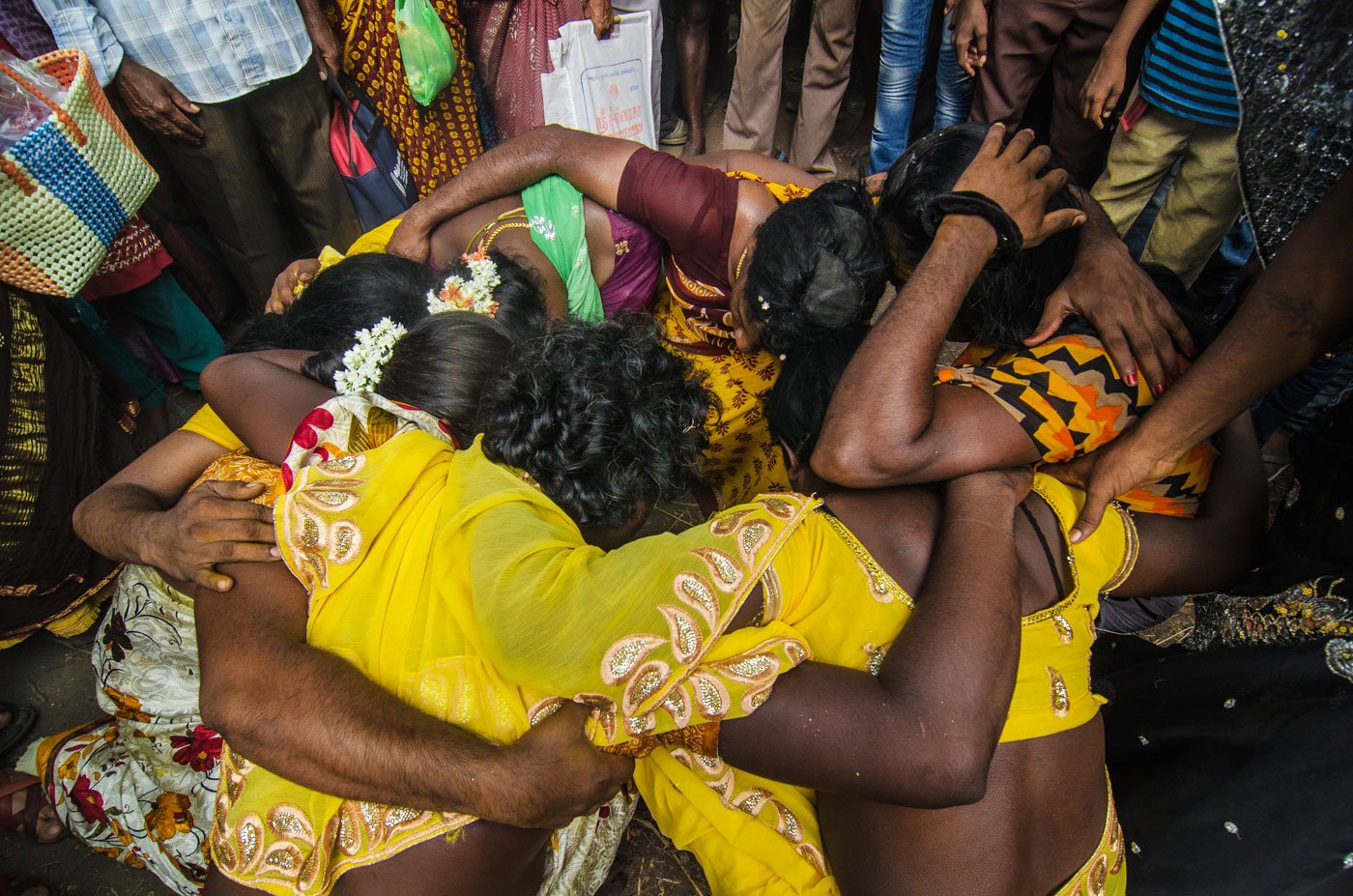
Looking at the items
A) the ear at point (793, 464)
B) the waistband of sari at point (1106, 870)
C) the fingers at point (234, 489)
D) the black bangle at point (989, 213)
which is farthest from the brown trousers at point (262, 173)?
the waistband of sari at point (1106, 870)

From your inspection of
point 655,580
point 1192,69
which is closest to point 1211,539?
point 655,580

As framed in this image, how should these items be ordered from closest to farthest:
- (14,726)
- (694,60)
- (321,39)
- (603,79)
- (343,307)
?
1. (343,307)
2. (14,726)
3. (321,39)
4. (603,79)
5. (694,60)

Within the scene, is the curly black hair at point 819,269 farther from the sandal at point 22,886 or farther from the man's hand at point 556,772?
the sandal at point 22,886

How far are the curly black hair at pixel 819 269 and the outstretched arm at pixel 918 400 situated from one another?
1.18ft

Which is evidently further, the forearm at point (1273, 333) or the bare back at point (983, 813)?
the bare back at point (983, 813)

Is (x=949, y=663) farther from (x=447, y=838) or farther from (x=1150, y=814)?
(x=447, y=838)

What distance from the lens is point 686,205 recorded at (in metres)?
2.52

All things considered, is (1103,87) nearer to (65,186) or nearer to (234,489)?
(234,489)

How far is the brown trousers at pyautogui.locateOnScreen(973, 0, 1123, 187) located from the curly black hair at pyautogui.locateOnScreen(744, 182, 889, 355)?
141 cm

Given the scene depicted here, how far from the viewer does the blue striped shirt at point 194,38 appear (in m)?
2.70

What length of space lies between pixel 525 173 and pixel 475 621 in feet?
6.31

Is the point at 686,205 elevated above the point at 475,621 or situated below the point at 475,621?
above

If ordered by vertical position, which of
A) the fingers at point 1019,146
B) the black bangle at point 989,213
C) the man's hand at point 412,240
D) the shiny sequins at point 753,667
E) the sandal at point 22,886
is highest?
the fingers at point 1019,146

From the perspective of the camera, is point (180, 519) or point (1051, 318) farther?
point (1051, 318)
